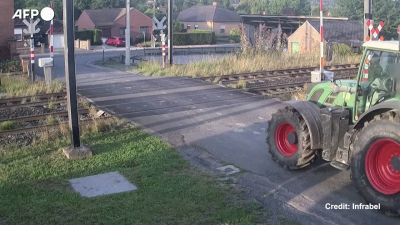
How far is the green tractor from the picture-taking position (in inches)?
266

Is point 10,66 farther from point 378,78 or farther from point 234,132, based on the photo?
point 378,78

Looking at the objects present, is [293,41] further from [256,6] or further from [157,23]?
[256,6]

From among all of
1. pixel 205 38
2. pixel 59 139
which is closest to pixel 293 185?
pixel 59 139

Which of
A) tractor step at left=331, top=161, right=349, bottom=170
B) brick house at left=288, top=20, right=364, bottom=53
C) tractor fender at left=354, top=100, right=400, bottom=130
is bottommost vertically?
tractor step at left=331, top=161, right=349, bottom=170

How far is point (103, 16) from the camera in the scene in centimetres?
7581

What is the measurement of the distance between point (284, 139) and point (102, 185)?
→ 327 centimetres

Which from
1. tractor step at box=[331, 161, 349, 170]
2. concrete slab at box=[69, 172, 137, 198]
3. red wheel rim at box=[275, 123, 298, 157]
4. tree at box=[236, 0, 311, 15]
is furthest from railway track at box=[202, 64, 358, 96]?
tree at box=[236, 0, 311, 15]

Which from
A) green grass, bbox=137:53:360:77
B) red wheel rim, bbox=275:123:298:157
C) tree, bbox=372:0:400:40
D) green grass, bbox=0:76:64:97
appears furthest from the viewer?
tree, bbox=372:0:400:40

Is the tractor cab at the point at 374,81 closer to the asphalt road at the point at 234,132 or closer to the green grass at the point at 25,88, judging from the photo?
the asphalt road at the point at 234,132

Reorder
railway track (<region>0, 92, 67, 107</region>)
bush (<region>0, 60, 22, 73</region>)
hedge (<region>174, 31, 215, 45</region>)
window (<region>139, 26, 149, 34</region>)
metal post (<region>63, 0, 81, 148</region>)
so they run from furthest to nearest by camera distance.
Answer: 1. window (<region>139, 26, 149, 34</region>)
2. hedge (<region>174, 31, 215, 45</region>)
3. bush (<region>0, 60, 22, 73</region>)
4. railway track (<region>0, 92, 67, 107</region>)
5. metal post (<region>63, 0, 81, 148</region>)

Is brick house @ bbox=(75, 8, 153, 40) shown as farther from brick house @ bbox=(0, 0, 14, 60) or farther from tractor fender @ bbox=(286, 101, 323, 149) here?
tractor fender @ bbox=(286, 101, 323, 149)

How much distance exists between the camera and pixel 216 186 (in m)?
7.91

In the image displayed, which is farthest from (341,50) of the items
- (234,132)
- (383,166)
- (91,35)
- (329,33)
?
(91,35)

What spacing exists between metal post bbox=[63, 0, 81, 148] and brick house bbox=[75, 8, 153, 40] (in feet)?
208
